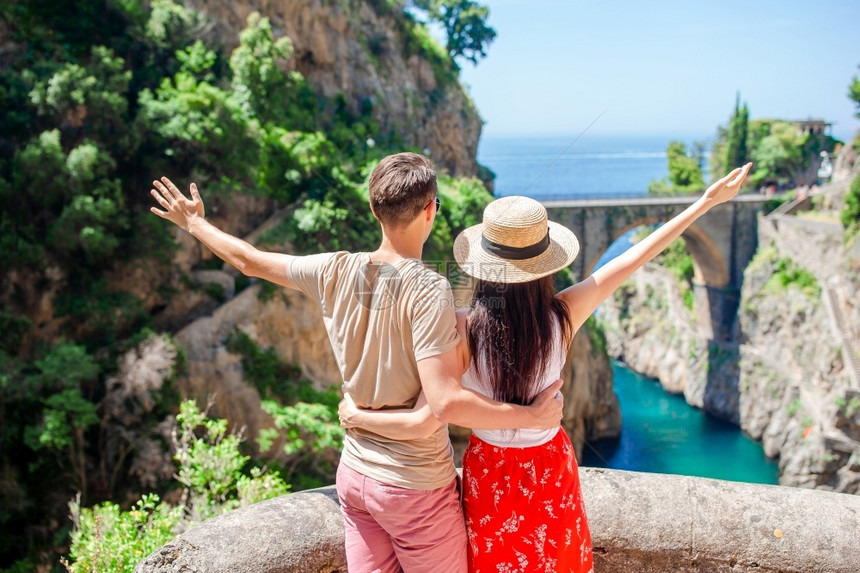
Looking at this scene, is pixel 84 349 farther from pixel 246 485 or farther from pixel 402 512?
pixel 402 512

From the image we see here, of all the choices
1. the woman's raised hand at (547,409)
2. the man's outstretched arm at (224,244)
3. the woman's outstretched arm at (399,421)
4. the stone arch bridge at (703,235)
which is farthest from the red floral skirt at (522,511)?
the stone arch bridge at (703,235)

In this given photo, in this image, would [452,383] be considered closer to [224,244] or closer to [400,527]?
[400,527]

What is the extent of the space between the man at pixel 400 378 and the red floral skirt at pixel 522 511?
Answer: 81mm

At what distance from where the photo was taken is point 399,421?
2.35 m

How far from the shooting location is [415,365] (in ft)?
7.88

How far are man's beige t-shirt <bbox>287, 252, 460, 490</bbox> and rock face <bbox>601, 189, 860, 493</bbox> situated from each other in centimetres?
2440

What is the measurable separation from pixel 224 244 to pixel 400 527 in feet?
4.00

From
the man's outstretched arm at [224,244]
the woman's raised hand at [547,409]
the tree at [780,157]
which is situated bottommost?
the tree at [780,157]

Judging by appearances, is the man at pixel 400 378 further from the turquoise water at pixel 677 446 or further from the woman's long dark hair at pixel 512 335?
the turquoise water at pixel 677 446

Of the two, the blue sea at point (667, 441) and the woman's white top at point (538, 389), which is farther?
the blue sea at point (667, 441)

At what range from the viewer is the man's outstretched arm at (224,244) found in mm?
2604

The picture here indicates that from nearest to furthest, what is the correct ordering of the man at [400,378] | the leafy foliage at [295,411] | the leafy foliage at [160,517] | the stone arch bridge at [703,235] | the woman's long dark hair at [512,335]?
the man at [400,378] < the woman's long dark hair at [512,335] < the leafy foliage at [160,517] < the leafy foliage at [295,411] < the stone arch bridge at [703,235]

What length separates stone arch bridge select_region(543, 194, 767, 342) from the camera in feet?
96.8

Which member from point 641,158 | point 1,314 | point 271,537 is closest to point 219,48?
point 1,314
